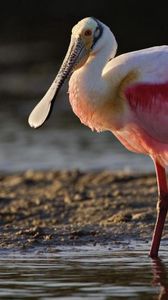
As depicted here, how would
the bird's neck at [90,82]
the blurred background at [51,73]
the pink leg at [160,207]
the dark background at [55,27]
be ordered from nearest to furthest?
the bird's neck at [90,82] → the pink leg at [160,207] → the blurred background at [51,73] → the dark background at [55,27]

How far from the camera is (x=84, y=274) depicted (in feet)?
28.1

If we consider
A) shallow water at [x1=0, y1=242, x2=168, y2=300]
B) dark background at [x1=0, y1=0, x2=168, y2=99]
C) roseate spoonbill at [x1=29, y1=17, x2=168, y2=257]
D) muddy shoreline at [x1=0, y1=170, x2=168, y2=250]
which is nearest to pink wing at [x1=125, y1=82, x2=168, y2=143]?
roseate spoonbill at [x1=29, y1=17, x2=168, y2=257]

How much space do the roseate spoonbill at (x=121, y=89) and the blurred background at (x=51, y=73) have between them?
18.8 ft

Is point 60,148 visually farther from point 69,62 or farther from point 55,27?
point 55,27

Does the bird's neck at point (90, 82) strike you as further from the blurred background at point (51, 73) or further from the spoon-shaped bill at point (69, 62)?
the blurred background at point (51, 73)

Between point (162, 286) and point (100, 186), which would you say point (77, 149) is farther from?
point (162, 286)

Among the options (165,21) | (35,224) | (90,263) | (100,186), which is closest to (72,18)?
(165,21)

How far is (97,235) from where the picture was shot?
10430 millimetres

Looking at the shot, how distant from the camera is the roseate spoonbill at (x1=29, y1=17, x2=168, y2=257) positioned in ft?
31.3

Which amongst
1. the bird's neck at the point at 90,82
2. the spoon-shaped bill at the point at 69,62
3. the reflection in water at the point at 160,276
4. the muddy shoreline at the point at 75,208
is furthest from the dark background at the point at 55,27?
the reflection in water at the point at 160,276

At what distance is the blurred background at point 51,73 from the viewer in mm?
16547

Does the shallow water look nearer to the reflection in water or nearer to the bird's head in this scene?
the reflection in water

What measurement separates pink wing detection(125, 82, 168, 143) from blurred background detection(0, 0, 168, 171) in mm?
5687

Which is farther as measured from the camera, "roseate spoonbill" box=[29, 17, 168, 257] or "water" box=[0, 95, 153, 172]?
"water" box=[0, 95, 153, 172]
